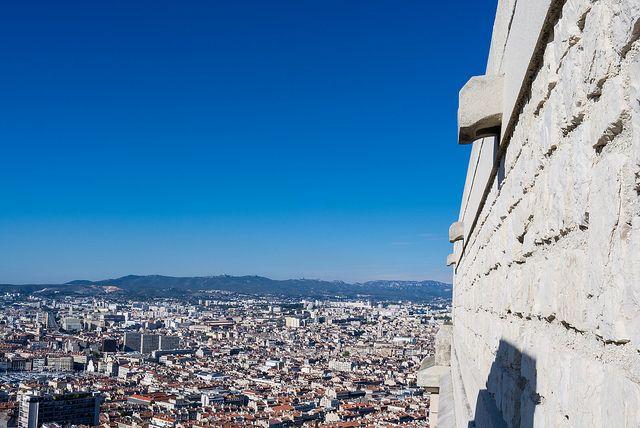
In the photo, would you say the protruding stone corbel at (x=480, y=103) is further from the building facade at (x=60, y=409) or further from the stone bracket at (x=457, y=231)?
the building facade at (x=60, y=409)

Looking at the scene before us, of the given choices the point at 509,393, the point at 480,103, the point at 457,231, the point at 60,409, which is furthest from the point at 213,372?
the point at 509,393

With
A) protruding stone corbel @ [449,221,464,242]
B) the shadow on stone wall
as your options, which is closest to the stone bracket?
protruding stone corbel @ [449,221,464,242]

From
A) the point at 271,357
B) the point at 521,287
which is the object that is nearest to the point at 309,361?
the point at 271,357

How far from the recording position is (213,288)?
16188 cm

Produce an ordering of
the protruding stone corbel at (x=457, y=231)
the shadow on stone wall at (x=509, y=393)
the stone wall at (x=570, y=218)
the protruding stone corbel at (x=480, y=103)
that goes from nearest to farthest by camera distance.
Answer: the stone wall at (x=570, y=218) < the shadow on stone wall at (x=509, y=393) < the protruding stone corbel at (x=480, y=103) < the protruding stone corbel at (x=457, y=231)

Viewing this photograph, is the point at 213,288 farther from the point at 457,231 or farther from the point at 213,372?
the point at 457,231

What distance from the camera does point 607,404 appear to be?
0.75 metres

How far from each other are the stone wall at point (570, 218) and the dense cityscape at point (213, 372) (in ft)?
75.5

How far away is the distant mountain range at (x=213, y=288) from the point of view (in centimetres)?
13712

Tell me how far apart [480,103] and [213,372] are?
42803 millimetres

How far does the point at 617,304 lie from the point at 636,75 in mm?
268

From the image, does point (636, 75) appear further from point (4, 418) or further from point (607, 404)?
point (4, 418)

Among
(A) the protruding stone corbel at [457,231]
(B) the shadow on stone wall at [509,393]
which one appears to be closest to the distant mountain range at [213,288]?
(A) the protruding stone corbel at [457,231]

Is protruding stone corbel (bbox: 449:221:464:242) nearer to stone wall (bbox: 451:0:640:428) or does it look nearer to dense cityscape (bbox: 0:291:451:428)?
stone wall (bbox: 451:0:640:428)
